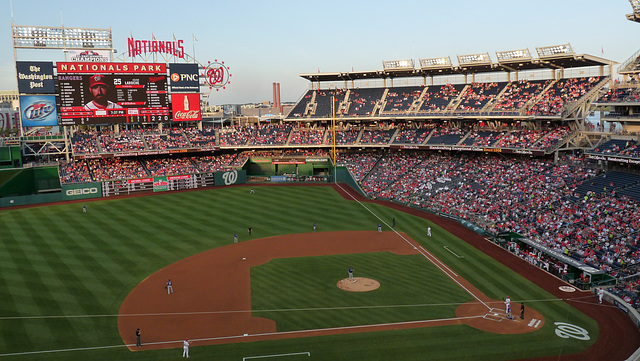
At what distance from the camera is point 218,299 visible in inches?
1027

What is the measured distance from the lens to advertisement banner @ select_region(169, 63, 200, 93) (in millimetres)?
63375

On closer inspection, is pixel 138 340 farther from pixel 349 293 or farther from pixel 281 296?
pixel 349 293

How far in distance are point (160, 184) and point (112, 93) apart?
14.1 meters

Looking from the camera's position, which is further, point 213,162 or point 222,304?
point 213,162

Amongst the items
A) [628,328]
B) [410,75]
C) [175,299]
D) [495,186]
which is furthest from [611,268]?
[410,75]

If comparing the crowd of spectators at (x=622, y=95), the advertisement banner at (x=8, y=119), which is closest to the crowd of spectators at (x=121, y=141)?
the crowd of spectators at (x=622, y=95)

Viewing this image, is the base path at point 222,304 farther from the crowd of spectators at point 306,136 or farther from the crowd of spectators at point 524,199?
the crowd of spectators at point 306,136

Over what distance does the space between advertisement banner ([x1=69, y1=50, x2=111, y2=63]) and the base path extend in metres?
38.8

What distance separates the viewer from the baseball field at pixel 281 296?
20688 mm

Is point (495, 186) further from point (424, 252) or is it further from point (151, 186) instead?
point (151, 186)

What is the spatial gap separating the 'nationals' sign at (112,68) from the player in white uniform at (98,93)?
1.07 meters

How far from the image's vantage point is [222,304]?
2538 cm

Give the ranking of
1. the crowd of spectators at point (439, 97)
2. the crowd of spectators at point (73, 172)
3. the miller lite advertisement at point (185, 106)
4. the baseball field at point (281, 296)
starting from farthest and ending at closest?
1. the miller lite advertisement at point (185, 106)
2. the crowd of spectators at point (439, 97)
3. the crowd of spectators at point (73, 172)
4. the baseball field at point (281, 296)

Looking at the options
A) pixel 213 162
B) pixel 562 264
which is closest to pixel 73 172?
pixel 213 162
